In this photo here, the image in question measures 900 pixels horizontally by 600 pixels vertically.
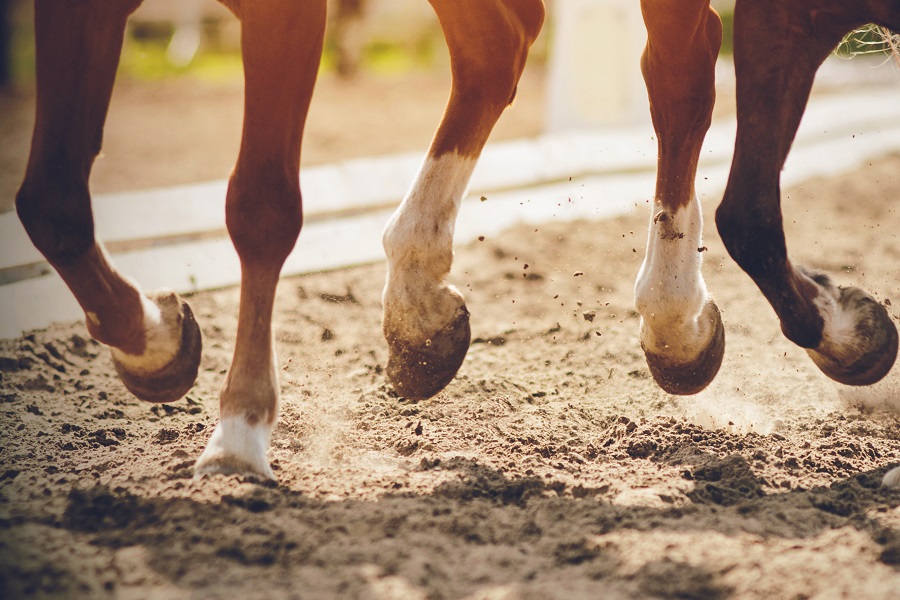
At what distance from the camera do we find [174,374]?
2.84m

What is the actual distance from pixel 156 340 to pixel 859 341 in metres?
1.92

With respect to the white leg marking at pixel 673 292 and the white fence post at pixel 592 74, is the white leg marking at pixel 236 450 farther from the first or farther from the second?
the white fence post at pixel 592 74

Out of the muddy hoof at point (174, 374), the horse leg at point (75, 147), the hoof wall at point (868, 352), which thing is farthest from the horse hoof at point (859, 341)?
the horse leg at point (75, 147)

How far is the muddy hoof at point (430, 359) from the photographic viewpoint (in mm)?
2867

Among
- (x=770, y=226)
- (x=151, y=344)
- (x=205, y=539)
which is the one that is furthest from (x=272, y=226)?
(x=770, y=226)

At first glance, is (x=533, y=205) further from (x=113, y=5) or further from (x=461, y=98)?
(x=113, y=5)

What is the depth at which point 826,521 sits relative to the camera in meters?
2.24

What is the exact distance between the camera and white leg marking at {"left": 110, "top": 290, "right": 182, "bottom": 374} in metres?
2.78

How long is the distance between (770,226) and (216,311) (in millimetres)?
2211

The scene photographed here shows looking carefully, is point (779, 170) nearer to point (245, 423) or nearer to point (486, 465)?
point (486, 465)

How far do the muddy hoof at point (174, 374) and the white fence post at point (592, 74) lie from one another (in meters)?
4.85

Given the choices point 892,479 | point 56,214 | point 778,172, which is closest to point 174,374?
point 56,214

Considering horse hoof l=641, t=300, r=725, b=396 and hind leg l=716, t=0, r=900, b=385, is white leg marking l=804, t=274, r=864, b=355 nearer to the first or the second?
hind leg l=716, t=0, r=900, b=385

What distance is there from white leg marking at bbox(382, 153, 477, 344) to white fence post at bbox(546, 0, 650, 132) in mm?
4491
